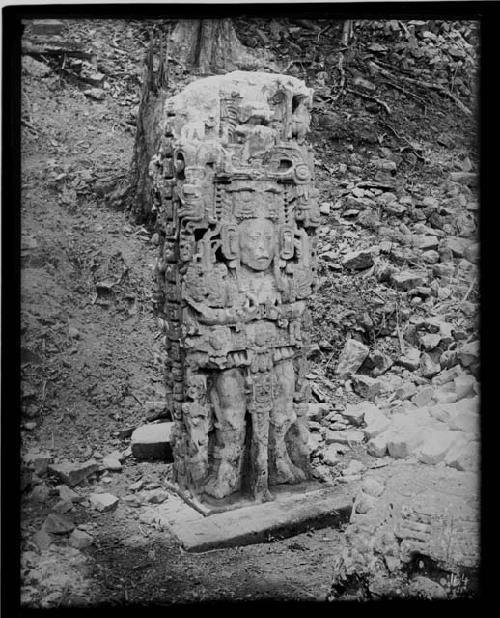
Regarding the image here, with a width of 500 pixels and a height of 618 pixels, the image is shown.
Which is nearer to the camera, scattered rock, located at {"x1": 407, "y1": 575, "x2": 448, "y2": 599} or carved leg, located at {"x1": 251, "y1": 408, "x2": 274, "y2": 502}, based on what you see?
scattered rock, located at {"x1": 407, "y1": 575, "x2": 448, "y2": 599}

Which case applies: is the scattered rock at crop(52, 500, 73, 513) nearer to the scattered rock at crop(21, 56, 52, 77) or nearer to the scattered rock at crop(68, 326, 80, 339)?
the scattered rock at crop(68, 326, 80, 339)

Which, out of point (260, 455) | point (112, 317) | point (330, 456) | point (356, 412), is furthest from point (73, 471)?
point (356, 412)

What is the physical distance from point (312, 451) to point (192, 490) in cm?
109

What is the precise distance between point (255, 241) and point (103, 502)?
1.94 m

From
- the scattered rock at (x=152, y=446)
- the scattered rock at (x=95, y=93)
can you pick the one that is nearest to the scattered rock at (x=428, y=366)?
the scattered rock at (x=152, y=446)

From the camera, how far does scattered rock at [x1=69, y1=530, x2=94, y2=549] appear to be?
221 inches

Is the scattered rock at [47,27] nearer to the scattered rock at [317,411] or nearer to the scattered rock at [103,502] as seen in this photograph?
the scattered rock at [103,502]

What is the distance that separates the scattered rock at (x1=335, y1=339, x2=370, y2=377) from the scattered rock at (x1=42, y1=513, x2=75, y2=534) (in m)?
2.71

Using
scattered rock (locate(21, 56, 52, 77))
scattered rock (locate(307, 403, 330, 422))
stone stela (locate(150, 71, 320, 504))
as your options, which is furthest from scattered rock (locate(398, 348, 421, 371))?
scattered rock (locate(21, 56, 52, 77))

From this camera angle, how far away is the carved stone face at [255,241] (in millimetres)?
5824

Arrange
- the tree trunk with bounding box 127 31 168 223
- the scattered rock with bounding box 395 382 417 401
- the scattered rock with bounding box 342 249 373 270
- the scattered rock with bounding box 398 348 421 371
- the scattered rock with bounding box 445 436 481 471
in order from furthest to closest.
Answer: the scattered rock with bounding box 342 249 373 270 → the scattered rock with bounding box 398 348 421 371 → the scattered rock with bounding box 395 382 417 401 → the tree trunk with bounding box 127 31 168 223 → the scattered rock with bounding box 445 436 481 471
